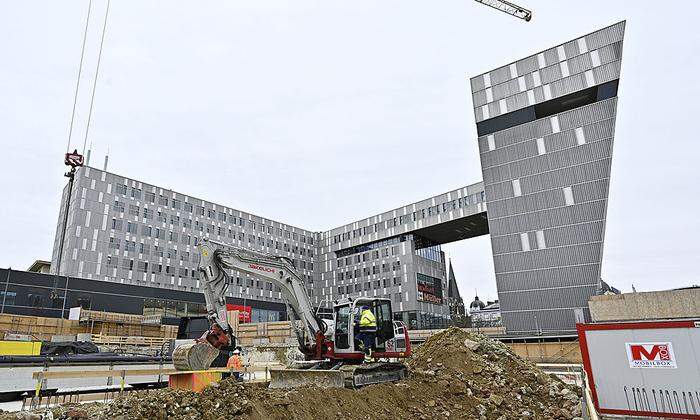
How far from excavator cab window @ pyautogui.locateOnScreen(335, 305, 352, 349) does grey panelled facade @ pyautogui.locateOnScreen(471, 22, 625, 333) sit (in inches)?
1305

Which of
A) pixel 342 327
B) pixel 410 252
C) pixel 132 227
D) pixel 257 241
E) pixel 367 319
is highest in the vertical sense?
pixel 257 241

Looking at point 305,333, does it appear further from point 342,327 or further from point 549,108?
point 549,108

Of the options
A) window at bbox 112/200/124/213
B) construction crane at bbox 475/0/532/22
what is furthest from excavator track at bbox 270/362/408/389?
window at bbox 112/200/124/213

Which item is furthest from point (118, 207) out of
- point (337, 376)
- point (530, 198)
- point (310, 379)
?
point (337, 376)

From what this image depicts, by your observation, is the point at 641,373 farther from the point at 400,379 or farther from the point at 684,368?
the point at 400,379

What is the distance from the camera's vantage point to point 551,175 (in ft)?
144

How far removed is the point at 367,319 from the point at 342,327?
942 mm

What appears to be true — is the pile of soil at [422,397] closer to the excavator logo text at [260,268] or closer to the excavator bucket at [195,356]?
the excavator bucket at [195,356]

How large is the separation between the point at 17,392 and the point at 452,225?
218 feet

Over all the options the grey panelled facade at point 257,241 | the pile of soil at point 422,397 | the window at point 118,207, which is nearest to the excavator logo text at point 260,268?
the pile of soil at point 422,397

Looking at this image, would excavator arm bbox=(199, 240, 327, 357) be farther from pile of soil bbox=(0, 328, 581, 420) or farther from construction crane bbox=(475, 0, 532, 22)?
construction crane bbox=(475, 0, 532, 22)

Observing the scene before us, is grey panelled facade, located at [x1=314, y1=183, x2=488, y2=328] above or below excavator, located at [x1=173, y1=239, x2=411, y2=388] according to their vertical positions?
above

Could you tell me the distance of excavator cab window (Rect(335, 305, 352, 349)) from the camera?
46.5ft

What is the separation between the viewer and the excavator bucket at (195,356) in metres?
12.7
